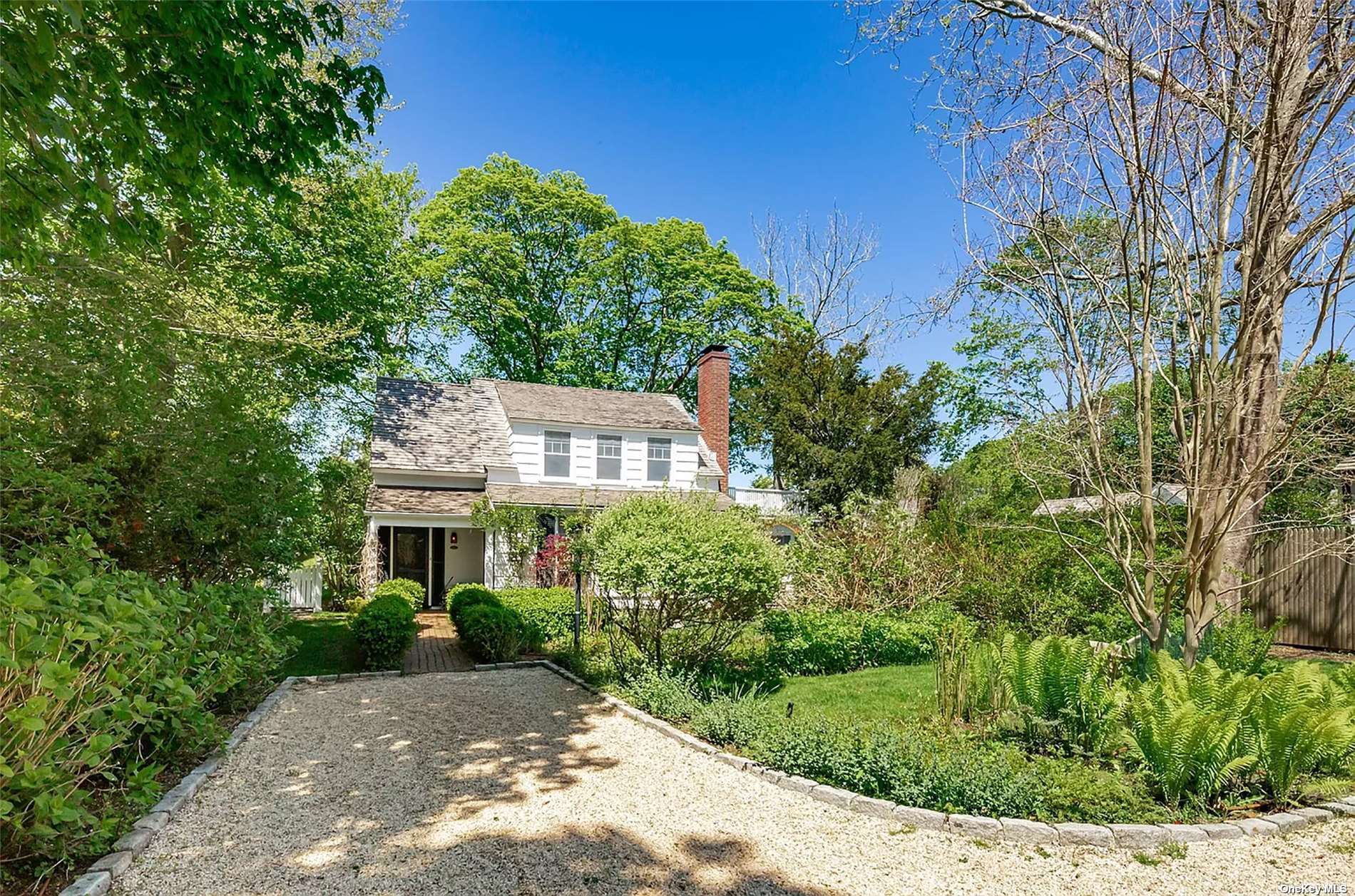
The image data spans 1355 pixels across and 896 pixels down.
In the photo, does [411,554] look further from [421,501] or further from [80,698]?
[80,698]

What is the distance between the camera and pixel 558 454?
18.6 meters

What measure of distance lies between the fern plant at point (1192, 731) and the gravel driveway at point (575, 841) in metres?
0.44

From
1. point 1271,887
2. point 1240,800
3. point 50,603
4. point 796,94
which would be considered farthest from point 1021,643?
point 796,94

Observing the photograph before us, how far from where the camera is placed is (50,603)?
3.42m

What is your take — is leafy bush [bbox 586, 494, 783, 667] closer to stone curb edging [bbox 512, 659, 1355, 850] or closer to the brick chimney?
stone curb edging [bbox 512, 659, 1355, 850]

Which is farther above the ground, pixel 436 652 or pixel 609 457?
pixel 609 457

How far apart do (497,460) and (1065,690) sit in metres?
15.3

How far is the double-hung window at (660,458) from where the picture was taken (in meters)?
19.5

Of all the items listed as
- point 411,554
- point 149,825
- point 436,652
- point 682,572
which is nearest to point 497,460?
point 411,554

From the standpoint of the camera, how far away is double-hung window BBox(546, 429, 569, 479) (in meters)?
18.4

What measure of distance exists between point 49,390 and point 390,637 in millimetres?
4892

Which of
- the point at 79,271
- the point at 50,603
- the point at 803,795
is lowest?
the point at 803,795

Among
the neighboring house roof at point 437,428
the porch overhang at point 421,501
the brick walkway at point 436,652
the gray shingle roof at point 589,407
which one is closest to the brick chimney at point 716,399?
the gray shingle roof at point 589,407

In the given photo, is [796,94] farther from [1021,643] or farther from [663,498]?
[1021,643]
